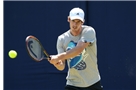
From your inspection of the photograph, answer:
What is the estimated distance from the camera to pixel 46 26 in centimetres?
679

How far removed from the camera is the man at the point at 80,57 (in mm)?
4316

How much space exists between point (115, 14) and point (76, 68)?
2523mm

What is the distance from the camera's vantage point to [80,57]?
4.41 m

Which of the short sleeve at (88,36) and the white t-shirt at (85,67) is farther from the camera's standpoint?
the white t-shirt at (85,67)

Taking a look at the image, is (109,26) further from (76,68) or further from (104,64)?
(76,68)

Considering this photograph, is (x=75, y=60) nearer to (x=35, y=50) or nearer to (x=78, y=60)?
(x=78, y=60)

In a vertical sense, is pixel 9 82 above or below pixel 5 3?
below

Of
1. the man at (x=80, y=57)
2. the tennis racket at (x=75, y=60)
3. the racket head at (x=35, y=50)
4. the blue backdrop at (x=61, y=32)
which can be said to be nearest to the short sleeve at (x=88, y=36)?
the man at (x=80, y=57)

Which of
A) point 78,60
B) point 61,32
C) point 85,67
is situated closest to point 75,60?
point 78,60

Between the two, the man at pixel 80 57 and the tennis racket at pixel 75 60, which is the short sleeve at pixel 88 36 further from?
the tennis racket at pixel 75 60

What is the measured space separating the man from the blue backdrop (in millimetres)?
2281

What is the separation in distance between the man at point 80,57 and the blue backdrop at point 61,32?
2281mm

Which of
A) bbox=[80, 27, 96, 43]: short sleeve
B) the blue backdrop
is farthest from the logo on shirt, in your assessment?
the blue backdrop
